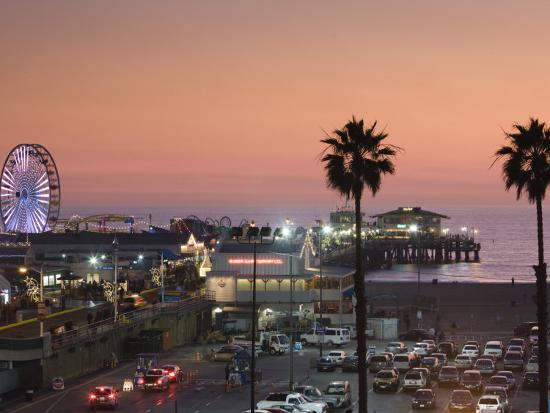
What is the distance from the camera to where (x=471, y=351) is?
5734cm

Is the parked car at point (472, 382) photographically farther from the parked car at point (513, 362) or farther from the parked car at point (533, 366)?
the parked car at point (513, 362)

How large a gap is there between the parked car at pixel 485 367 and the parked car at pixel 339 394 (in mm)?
10981

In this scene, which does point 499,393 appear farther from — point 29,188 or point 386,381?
point 29,188

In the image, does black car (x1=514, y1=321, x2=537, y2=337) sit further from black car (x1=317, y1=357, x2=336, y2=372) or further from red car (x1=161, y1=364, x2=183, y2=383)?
red car (x1=161, y1=364, x2=183, y2=383)

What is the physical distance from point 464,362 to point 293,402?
17.7m

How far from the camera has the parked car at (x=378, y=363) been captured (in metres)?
51.9

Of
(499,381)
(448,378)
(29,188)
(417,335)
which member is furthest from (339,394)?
(29,188)

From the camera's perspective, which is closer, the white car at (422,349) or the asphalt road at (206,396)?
the asphalt road at (206,396)

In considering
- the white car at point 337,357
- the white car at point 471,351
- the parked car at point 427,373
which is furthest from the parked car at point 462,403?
the white car at point 471,351

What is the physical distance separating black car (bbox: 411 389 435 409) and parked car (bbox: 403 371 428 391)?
4.19 metres

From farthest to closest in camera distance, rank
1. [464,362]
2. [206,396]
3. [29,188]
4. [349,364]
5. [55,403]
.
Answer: [29,188] → [464,362] → [349,364] → [206,396] → [55,403]

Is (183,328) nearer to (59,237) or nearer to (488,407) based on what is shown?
(488,407)

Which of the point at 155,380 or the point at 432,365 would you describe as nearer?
the point at 155,380

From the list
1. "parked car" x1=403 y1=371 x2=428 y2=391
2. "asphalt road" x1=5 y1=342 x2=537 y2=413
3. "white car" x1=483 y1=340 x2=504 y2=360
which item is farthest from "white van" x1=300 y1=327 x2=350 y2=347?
"parked car" x1=403 y1=371 x2=428 y2=391
